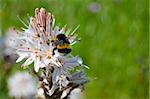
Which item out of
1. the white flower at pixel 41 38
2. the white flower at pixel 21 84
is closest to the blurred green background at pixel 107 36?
the white flower at pixel 21 84

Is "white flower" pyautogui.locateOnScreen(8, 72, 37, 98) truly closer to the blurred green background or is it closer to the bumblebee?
the blurred green background

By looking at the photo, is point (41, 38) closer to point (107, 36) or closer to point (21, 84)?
point (21, 84)

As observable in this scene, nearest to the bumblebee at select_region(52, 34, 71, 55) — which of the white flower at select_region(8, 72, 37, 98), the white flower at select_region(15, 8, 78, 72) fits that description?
the white flower at select_region(15, 8, 78, 72)

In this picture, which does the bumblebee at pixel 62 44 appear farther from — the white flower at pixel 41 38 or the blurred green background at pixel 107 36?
the blurred green background at pixel 107 36

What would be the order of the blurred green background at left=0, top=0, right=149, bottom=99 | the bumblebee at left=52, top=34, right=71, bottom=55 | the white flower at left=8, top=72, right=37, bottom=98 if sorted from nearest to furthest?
the bumblebee at left=52, top=34, right=71, bottom=55 < the white flower at left=8, top=72, right=37, bottom=98 < the blurred green background at left=0, top=0, right=149, bottom=99

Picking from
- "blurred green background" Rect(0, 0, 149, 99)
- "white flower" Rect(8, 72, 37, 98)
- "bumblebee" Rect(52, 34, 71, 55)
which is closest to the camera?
"bumblebee" Rect(52, 34, 71, 55)

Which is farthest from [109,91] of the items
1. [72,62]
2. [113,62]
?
[72,62]
